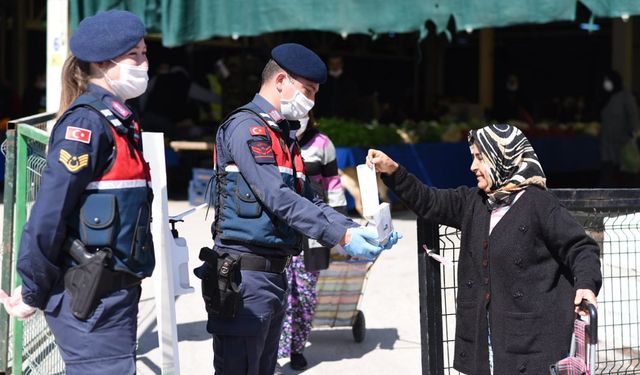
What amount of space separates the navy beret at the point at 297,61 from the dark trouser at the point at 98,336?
127 centimetres

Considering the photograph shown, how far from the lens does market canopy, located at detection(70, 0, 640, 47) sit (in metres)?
11.2

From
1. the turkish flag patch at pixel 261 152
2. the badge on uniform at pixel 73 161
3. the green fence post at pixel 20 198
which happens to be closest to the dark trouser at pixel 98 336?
the badge on uniform at pixel 73 161

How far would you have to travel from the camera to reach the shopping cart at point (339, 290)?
723cm

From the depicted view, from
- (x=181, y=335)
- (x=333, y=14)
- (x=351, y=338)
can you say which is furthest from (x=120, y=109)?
(x=333, y=14)

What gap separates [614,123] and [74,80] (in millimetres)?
12008

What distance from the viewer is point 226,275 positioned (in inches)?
169

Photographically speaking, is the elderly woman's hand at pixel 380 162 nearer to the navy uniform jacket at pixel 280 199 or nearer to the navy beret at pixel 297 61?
the navy uniform jacket at pixel 280 199

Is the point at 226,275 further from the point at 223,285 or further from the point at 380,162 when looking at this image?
the point at 380,162

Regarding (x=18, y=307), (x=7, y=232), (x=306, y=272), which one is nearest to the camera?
(x=18, y=307)

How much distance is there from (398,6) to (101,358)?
8585mm

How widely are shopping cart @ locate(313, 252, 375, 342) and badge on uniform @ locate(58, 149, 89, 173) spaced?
12.2 ft

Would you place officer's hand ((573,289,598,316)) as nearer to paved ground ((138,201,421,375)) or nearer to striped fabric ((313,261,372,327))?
paved ground ((138,201,421,375))

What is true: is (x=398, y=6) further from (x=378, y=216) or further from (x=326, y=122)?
(x=378, y=216)

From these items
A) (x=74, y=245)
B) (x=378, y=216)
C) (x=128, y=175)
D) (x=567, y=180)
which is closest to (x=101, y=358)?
(x=74, y=245)
